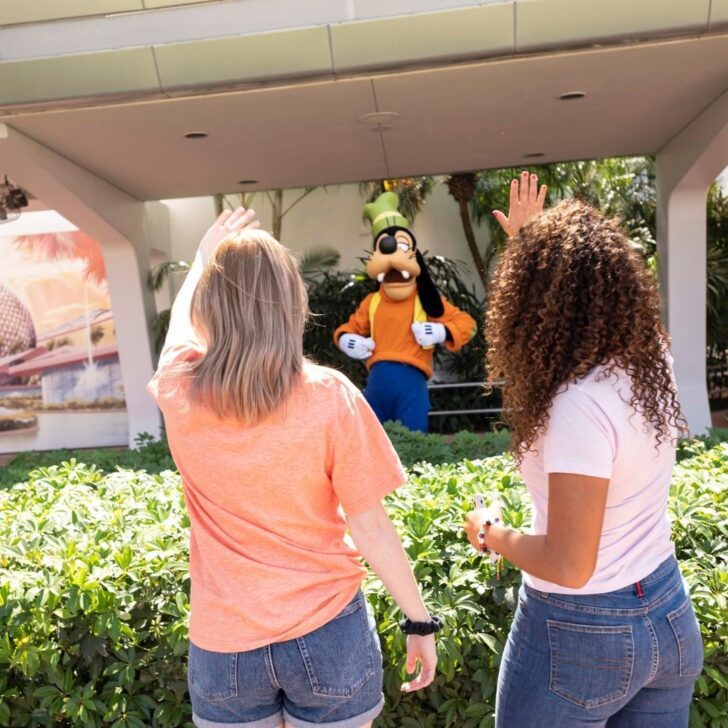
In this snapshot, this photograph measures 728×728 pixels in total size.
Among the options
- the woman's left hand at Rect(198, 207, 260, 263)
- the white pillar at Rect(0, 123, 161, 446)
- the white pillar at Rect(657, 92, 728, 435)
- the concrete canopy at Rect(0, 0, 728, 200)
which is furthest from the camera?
the white pillar at Rect(657, 92, 728, 435)

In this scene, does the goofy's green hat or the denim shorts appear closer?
the denim shorts

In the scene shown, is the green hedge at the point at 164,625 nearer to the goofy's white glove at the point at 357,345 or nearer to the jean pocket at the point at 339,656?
the jean pocket at the point at 339,656

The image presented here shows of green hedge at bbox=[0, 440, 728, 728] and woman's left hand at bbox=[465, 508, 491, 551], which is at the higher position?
woman's left hand at bbox=[465, 508, 491, 551]

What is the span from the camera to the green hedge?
235cm

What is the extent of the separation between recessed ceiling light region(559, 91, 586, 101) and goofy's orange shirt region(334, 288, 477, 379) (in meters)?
1.83

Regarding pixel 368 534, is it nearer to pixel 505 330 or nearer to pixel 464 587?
pixel 505 330

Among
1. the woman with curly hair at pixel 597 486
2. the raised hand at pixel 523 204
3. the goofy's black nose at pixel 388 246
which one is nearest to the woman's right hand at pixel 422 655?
the woman with curly hair at pixel 597 486

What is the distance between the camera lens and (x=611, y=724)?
5.81 ft

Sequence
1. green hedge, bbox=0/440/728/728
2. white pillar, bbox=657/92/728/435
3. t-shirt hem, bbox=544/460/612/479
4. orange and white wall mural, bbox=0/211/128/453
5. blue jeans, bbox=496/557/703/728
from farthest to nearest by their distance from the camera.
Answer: orange and white wall mural, bbox=0/211/128/453, white pillar, bbox=657/92/728/435, green hedge, bbox=0/440/728/728, blue jeans, bbox=496/557/703/728, t-shirt hem, bbox=544/460/612/479

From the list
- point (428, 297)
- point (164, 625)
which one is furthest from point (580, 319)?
point (428, 297)

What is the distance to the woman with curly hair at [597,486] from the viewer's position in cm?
151

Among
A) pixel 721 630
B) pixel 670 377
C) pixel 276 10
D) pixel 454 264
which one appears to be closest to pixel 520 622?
pixel 670 377

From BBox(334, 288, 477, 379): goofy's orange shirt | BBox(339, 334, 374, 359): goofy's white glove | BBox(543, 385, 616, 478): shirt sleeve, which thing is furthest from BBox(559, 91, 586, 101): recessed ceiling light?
BBox(543, 385, 616, 478): shirt sleeve

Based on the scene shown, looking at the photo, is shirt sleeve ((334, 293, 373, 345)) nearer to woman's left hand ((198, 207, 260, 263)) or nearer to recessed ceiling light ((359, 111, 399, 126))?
recessed ceiling light ((359, 111, 399, 126))
